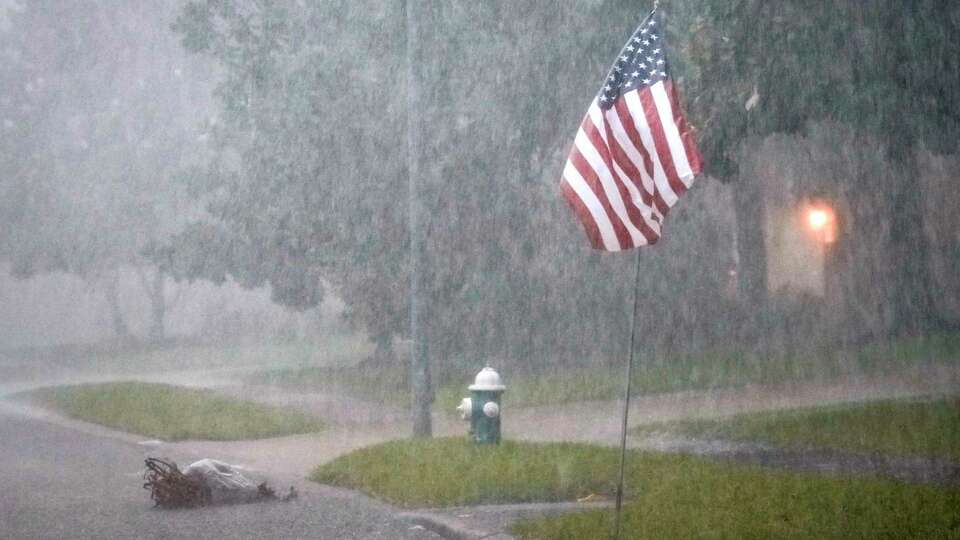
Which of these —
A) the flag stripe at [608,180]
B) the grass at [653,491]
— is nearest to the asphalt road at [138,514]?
the grass at [653,491]

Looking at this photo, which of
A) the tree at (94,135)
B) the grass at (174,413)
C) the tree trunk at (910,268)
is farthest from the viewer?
the tree at (94,135)

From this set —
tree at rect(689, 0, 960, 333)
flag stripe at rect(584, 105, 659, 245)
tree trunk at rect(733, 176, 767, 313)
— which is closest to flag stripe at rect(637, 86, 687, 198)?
flag stripe at rect(584, 105, 659, 245)

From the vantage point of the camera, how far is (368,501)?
1170cm

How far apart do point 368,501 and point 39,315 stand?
4764 centimetres

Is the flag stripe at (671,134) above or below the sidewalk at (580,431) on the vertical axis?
above

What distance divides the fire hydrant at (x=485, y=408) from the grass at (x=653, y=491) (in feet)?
0.50

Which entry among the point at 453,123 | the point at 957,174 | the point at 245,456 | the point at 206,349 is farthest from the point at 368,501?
the point at 206,349

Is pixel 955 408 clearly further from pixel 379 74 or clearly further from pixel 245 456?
pixel 379 74

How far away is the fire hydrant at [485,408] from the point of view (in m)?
13.1

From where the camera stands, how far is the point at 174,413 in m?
20.5

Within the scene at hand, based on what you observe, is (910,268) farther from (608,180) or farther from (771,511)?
(608,180)

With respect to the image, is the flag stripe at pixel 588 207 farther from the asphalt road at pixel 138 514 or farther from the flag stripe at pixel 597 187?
the asphalt road at pixel 138 514

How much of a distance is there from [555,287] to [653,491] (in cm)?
1417

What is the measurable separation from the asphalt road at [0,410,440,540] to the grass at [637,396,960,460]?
14.1 ft
